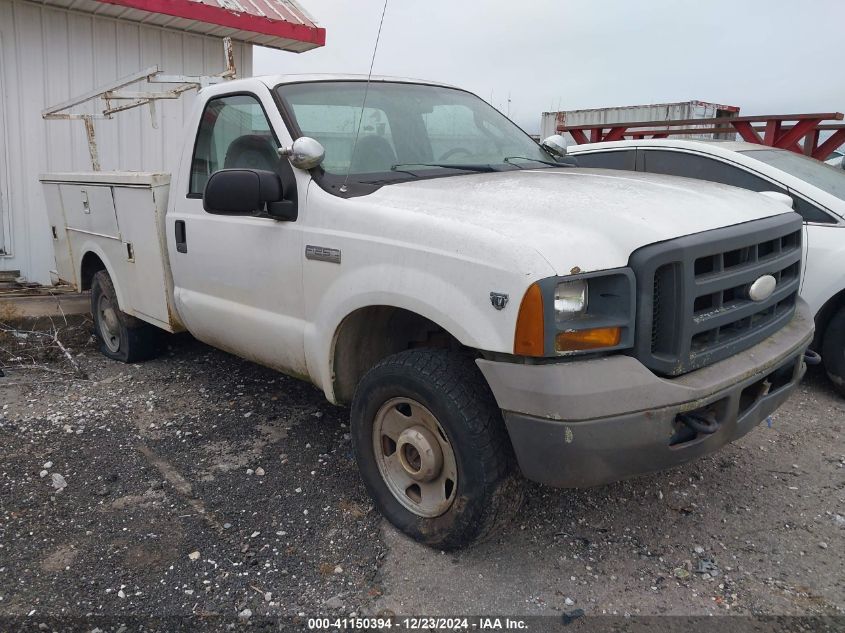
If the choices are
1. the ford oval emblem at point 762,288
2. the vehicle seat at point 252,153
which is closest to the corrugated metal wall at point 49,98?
the vehicle seat at point 252,153

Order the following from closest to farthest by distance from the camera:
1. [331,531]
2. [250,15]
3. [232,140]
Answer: [331,531] < [232,140] < [250,15]

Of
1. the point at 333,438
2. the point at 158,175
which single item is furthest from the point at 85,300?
the point at 333,438

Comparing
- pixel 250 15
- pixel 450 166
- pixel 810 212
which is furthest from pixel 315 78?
pixel 250 15

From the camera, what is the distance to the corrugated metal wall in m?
7.25

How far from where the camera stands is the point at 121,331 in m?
5.37

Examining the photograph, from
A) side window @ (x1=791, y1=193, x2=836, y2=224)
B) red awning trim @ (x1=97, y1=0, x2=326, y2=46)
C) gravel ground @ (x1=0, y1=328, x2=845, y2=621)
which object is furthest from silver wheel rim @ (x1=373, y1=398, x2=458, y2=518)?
red awning trim @ (x1=97, y1=0, x2=326, y2=46)

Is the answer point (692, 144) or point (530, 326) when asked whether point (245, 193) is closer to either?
point (530, 326)

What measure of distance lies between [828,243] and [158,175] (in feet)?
13.9

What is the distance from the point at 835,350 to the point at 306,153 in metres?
3.60

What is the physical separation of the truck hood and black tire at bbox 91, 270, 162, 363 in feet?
9.56

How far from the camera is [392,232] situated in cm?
293

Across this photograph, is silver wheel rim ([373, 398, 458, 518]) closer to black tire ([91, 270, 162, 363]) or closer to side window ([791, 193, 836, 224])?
black tire ([91, 270, 162, 363])

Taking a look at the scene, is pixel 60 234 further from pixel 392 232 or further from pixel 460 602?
pixel 460 602

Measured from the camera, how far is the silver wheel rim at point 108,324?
5.48 metres
